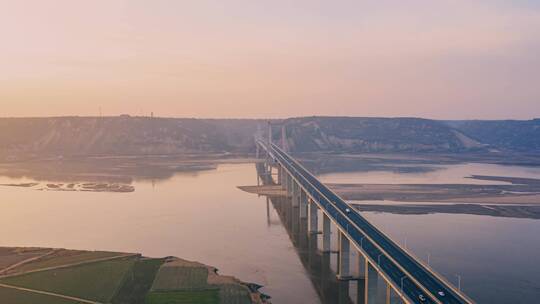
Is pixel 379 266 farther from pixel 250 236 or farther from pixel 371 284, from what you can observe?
pixel 250 236

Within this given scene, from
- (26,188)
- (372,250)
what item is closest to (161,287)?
(372,250)

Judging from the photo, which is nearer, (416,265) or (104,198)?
(416,265)

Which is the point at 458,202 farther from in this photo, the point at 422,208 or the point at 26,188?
the point at 26,188

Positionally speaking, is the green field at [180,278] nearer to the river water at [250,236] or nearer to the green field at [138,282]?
the green field at [138,282]

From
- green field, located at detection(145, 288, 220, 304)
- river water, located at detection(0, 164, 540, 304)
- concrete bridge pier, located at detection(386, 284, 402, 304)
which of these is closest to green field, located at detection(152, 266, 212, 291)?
green field, located at detection(145, 288, 220, 304)

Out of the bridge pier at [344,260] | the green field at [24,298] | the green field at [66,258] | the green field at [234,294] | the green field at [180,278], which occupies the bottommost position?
the green field at [234,294]

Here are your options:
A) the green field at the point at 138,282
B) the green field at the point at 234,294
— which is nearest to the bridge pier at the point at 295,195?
the green field at the point at 138,282
